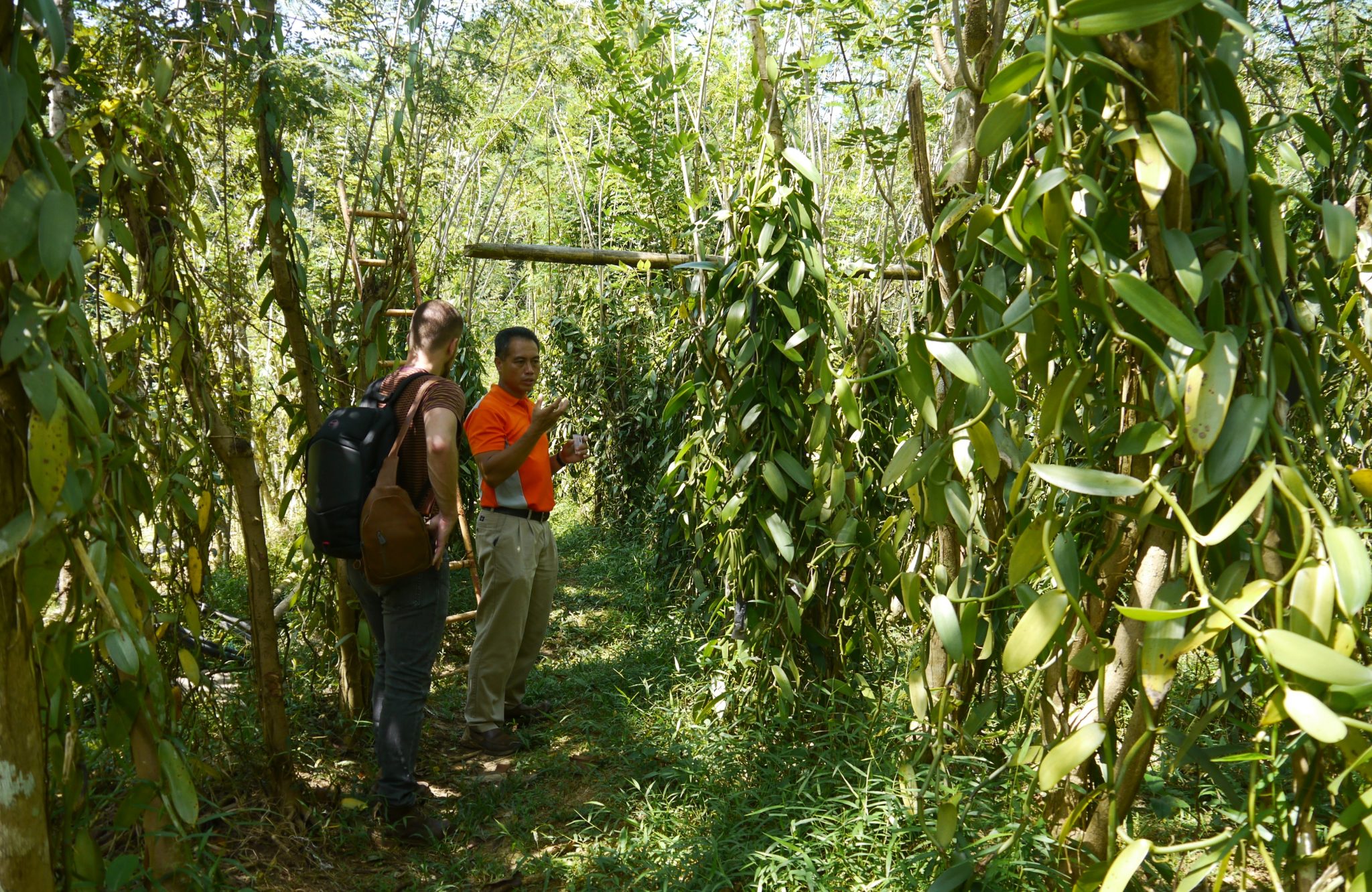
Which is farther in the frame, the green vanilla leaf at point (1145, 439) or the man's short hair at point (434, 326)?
the man's short hair at point (434, 326)

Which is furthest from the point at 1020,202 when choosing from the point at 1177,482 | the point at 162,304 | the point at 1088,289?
the point at 162,304

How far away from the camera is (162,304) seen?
1.88 metres

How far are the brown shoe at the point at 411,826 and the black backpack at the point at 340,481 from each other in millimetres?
598

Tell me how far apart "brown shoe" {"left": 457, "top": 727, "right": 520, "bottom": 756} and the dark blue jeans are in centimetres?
51

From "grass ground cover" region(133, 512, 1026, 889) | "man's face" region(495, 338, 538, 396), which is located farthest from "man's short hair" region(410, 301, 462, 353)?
"grass ground cover" region(133, 512, 1026, 889)

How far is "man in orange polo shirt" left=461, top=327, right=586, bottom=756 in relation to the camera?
9.31ft

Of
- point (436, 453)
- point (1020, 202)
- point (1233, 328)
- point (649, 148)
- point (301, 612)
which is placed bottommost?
point (301, 612)

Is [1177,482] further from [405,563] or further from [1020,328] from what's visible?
[405,563]

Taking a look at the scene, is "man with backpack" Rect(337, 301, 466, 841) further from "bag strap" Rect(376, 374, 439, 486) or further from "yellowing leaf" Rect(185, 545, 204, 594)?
"yellowing leaf" Rect(185, 545, 204, 594)

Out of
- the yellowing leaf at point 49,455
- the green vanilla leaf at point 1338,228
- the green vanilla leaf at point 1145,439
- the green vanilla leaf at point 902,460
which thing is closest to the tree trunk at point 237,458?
the yellowing leaf at point 49,455

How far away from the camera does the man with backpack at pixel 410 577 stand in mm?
2217

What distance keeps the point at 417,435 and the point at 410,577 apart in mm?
340

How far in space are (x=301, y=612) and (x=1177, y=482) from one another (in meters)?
2.54

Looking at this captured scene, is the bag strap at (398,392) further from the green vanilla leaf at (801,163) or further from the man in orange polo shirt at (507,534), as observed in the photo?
the green vanilla leaf at (801,163)
